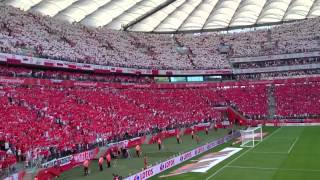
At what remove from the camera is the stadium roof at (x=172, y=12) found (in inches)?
2339

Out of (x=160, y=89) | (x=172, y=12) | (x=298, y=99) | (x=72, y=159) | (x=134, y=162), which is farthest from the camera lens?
(x=172, y=12)

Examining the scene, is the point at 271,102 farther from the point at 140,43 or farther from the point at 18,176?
the point at 18,176

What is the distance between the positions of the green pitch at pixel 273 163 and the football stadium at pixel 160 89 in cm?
10

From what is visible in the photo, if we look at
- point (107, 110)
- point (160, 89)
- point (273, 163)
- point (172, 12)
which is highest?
point (172, 12)

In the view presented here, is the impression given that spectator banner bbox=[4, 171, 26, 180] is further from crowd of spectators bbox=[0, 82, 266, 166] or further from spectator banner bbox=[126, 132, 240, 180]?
spectator banner bbox=[126, 132, 240, 180]

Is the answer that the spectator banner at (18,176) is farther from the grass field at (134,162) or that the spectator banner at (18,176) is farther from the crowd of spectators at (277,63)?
the crowd of spectators at (277,63)

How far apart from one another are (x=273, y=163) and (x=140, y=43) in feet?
156

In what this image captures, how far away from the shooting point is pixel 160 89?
6981cm

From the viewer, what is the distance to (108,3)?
60.6 meters

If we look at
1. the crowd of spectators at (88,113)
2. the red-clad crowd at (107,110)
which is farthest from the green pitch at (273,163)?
the red-clad crowd at (107,110)

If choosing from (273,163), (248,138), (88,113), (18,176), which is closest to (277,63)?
(248,138)

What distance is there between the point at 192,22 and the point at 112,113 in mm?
35220

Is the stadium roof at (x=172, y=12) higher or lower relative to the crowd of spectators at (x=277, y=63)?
higher

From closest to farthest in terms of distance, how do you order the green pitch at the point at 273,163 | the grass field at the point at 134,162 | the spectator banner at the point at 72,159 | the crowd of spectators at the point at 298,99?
the green pitch at the point at 273,163 → the grass field at the point at 134,162 → the spectator banner at the point at 72,159 → the crowd of spectators at the point at 298,99
